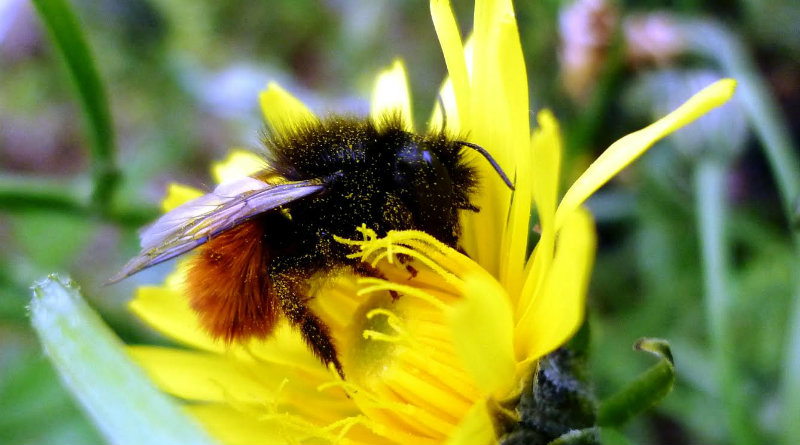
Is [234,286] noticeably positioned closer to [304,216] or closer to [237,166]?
[304,216]

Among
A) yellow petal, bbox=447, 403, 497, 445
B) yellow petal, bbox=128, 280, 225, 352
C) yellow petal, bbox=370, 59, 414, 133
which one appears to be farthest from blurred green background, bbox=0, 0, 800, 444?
yellow petal, bbox=447, 403, 497, 445

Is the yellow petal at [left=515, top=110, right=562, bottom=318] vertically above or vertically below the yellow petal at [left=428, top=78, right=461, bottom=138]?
below

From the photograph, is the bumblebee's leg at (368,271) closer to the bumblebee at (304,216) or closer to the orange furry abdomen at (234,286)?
the bumblebee at (304,216)

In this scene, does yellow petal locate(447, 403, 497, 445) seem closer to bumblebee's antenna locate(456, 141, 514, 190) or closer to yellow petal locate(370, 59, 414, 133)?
bumblebee's antenna locate(456, 141, 514, 190)

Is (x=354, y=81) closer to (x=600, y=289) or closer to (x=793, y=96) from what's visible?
(x=600, y=289)

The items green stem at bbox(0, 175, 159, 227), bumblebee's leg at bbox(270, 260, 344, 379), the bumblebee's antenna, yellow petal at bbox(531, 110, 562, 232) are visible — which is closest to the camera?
yellow petal at bbox(531, 110, 562, 232)

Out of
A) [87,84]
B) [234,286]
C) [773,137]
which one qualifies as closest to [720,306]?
[773,137]
